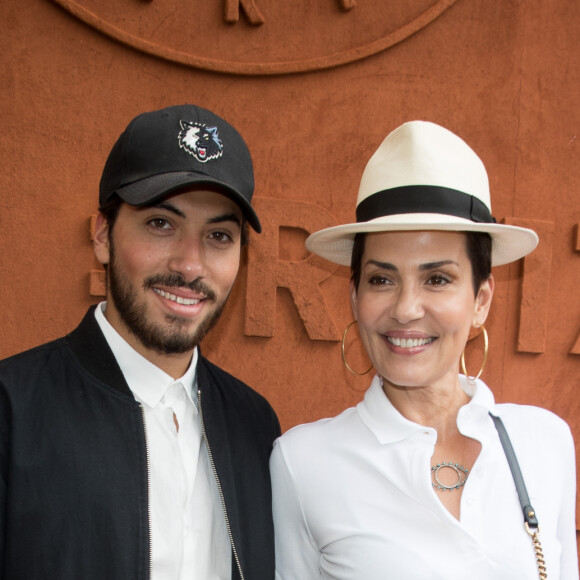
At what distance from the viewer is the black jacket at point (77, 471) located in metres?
1.46

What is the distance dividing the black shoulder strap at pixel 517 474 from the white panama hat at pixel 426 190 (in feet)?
2.01

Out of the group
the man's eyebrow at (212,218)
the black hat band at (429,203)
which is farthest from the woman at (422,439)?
the man's eyebrow at (212,218)

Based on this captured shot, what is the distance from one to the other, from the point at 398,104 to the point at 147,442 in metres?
2.52

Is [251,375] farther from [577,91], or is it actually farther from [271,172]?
[577,91]

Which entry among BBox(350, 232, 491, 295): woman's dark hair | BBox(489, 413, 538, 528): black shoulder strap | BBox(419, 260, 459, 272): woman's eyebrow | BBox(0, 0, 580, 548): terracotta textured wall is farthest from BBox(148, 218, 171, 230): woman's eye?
BBox(0, 0, 580, 548): terracotta textured wall

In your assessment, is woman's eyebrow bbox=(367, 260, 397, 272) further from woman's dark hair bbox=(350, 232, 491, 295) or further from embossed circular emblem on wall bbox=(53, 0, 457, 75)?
embossed circular emblem on wall bbox=(53, 0, 457, 75)

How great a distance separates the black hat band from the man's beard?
24.5 inches

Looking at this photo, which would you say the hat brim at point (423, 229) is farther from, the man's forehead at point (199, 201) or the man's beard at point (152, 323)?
the man's beard at point (152, 323)

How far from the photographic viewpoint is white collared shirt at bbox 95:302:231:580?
64.9 inches

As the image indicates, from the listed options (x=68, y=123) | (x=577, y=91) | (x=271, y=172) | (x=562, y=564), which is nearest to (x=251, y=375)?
(x=271, y=172)

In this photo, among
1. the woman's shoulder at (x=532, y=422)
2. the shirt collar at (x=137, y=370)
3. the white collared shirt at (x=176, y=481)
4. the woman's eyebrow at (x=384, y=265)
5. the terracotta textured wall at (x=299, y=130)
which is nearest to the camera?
the white collared shirt at (x=176, y=481)

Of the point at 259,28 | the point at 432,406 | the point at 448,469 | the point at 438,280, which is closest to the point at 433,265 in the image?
the point at 438,280

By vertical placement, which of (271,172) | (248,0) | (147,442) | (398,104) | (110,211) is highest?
(248,0)

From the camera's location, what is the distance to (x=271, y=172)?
3.33m
